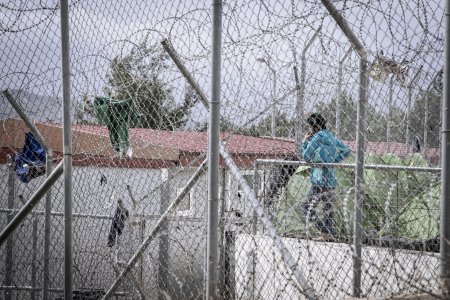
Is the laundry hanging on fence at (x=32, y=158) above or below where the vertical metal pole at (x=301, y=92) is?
below

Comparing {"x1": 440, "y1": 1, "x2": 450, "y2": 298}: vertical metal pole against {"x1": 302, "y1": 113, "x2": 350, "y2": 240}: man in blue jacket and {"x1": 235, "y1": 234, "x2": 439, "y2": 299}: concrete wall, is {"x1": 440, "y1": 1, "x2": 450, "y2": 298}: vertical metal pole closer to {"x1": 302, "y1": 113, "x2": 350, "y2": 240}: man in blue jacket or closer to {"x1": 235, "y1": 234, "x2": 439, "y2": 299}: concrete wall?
{"x1": 235, "y1": 234, "x2": 439, "y2": 299}: concrete wall

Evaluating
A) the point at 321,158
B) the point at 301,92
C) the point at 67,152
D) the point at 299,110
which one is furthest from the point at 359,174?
the point at 67,152

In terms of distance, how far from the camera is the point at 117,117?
5.14 metres

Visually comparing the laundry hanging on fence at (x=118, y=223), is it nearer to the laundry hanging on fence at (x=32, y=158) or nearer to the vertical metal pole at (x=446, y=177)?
the laundry hanging on fence at (x=32, y=158)

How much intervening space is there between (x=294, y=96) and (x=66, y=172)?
5.42 ft

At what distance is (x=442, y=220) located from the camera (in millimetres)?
2799

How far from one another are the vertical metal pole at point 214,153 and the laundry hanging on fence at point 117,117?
1.72 metres

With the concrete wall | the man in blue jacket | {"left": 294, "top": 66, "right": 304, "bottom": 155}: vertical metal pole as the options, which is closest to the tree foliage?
{"left": 294, "top": 66, "right": 304, "bottom": 155}: vertical metal pole

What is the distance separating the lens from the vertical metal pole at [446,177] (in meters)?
2.73

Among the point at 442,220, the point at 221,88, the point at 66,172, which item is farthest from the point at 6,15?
the point at 442,220

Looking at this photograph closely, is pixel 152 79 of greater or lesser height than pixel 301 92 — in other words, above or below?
above

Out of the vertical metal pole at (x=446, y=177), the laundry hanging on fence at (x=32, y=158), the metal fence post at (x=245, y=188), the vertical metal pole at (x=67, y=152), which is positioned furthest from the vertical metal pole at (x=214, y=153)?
the laundry hanging on fence at (x=32, y=158)

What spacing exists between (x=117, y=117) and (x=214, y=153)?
208 centimetres

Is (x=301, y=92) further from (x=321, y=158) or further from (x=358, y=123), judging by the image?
(x=321, y=158)
